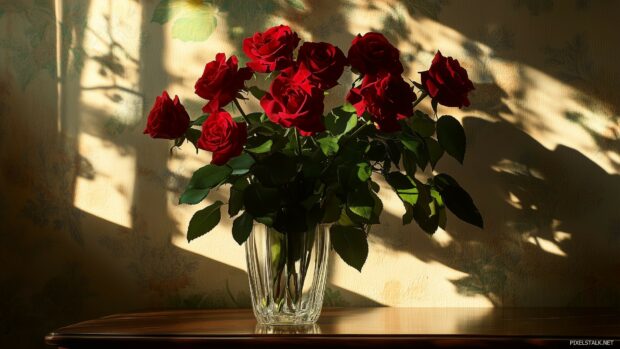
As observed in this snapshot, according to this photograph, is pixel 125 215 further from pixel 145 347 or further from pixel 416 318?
pixel 416 318

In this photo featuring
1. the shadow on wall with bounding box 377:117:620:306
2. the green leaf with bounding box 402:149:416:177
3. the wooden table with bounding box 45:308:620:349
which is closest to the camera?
the wooden table with bounding box 45:308:620:349

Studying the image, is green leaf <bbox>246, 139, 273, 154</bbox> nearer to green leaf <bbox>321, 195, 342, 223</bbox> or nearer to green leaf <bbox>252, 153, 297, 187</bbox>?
green leaf <bbox>252, 153, 297, 187</bbox>

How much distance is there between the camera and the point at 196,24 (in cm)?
200

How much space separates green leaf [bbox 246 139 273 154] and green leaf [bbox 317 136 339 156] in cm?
11

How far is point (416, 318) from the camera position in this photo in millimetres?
1675

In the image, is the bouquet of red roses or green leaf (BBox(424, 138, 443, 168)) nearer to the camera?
the bouquet of red roses

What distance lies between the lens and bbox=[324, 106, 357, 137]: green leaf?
5.07ft

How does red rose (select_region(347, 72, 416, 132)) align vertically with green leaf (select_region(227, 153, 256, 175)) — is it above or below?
above

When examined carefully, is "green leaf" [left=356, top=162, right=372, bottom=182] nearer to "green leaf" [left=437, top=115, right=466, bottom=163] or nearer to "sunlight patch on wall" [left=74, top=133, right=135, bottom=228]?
"green leaf" [left=437, top=115, right=466, bottom=163]

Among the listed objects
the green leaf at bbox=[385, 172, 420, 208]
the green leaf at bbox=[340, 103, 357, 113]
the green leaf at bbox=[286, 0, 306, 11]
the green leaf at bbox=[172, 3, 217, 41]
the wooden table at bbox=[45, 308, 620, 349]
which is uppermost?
the green leaf at bbox=[286, 0, 306, 11]

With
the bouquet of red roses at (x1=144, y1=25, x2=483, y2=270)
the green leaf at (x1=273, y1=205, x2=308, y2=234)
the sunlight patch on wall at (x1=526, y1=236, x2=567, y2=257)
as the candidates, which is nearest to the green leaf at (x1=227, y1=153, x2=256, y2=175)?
the bouquet of red roses at (x1=144, y1=25, x2=483, y2=270)

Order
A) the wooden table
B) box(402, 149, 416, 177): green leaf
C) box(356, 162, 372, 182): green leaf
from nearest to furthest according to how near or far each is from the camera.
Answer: the wooden table < box(356, 162, 372, 182): green leaf < box(402, 149, 416, 177): green leaf

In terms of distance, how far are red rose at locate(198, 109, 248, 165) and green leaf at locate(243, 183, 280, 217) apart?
3.5 inches

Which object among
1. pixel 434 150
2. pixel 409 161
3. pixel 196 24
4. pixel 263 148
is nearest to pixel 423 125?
pixel 434 150
